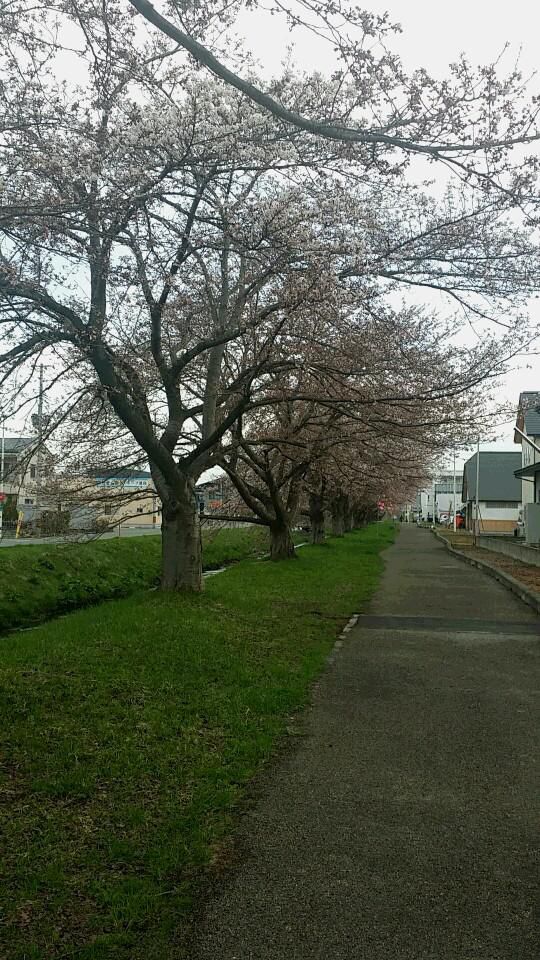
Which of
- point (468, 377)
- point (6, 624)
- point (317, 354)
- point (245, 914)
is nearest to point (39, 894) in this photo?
point (245, 914)

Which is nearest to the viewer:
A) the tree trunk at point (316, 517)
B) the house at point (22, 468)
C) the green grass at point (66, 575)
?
the house at point (22, 468)

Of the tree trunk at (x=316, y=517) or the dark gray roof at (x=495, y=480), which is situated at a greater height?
the dark gray roof at (x=495, y=480)

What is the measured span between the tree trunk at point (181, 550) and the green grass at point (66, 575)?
10.7ft

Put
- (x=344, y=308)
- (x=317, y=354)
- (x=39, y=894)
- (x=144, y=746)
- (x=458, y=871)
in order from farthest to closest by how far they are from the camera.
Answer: (x=317, y=354) < (x=344, y=308) < (x=144, y=746) < (x=458, y=871) < (x=39, y=894)

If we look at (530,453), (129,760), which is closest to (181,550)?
(129,760)

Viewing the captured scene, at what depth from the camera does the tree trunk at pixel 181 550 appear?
1445 centimetres

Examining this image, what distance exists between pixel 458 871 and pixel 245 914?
1114 mm

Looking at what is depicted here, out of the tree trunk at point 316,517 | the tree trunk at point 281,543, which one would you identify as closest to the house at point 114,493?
the tree trunk at point 281,543

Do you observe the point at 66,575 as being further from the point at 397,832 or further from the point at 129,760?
the point at 397,832

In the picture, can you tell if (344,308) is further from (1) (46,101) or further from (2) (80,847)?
(2) (80,847)

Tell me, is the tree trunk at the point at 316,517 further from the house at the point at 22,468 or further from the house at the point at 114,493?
the house at the point at 114,493

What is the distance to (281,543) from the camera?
25406 mm

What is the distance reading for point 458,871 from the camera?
4027 mm

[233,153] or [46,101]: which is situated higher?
[46,101]
